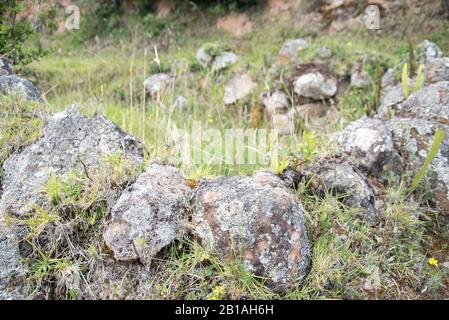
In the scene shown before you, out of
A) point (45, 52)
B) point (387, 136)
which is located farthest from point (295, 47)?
point (387, 136)

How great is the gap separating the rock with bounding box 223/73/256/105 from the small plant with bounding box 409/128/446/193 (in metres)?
4.41

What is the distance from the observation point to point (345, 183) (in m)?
2.55

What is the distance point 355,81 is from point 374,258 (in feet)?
15.2

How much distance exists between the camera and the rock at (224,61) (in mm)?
7730

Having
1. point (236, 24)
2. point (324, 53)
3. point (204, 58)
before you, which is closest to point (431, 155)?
point (324, 53)

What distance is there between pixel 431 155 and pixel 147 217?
1727mm

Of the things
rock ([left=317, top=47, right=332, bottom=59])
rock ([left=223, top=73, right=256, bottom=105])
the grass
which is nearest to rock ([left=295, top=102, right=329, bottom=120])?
rock ([left=317, top=47, right=332, bottom=59])

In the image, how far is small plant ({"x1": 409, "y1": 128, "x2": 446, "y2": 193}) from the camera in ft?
8.23

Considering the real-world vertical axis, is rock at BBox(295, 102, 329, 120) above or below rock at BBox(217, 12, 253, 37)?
below

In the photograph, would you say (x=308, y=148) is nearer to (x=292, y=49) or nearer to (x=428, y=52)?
(x=428, y=52)

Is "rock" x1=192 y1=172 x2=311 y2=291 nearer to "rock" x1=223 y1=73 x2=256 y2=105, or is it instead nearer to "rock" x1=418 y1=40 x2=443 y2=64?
"rock" x1=418 y1=40 x2=443 y2=64

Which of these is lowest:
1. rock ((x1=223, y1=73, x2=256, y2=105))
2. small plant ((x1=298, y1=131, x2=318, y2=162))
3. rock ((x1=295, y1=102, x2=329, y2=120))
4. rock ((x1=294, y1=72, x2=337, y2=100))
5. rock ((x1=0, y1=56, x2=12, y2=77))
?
rock ((x1=295, y1=102, x2=329, y2=120))

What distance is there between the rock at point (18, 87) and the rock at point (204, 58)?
5035mm

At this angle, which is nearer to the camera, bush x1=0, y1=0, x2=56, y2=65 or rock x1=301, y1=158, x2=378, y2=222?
rock x1=301, y1=158, x2=378, y2=222
